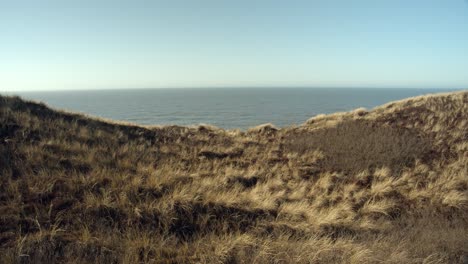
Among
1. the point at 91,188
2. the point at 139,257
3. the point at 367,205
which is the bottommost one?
the point at 367,205

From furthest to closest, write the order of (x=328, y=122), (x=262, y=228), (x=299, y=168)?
(x=328, y=122)
(x=299, y=168)
(x=262, y=228)

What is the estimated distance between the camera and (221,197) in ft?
22.6

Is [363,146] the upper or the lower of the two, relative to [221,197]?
upper

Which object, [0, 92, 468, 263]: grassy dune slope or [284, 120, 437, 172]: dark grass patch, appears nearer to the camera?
[0, 92, 468, 263]: grassy dune slope

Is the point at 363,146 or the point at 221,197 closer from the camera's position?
the point at 221,197

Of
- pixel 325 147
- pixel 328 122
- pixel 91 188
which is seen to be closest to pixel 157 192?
pixel 91 188

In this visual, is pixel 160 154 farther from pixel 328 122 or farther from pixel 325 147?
pixel 328 122

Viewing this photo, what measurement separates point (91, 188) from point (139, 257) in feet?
8.80

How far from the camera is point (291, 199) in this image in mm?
8094

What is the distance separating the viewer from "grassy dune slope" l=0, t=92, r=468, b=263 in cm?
462

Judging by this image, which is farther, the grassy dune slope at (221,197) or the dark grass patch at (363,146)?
the dark grass patch at (363,146)

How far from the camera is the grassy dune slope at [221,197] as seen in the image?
4.62 meters

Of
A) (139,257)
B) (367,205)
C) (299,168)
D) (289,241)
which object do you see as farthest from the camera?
(299,168)

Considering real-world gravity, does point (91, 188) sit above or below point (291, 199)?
above
